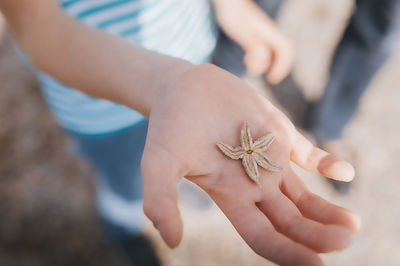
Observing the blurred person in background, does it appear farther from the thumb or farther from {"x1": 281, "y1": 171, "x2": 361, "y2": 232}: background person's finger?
the thumb

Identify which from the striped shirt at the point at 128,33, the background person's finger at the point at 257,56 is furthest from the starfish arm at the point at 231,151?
the background person's finger at the point at 257,56

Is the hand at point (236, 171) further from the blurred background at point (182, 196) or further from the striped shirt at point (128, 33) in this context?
the blurred background at point (182, 196)

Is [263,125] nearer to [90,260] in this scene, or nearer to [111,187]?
[111,187]

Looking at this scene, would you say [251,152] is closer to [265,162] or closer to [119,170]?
[265,162]

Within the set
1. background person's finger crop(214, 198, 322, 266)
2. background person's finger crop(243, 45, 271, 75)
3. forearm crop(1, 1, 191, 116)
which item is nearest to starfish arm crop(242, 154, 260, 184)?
background person's finger crop(214, 198, 322, 266)

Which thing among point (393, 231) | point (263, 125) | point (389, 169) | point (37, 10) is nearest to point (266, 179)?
point (263, 125)

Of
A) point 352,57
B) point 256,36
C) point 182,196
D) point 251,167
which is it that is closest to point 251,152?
point 251,167
